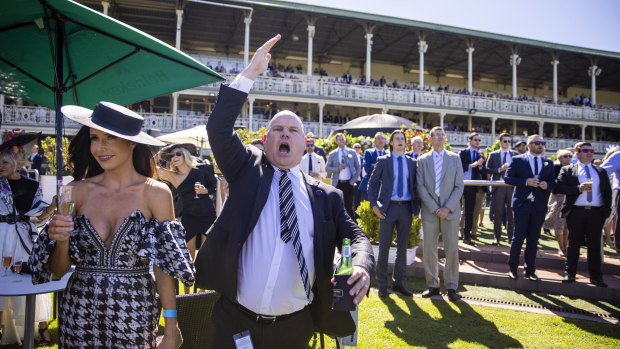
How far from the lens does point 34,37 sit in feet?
A: 10.8

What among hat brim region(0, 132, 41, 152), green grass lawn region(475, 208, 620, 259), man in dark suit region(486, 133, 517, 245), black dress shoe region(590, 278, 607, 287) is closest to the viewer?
hat brim region(0, 132, 41, 152)

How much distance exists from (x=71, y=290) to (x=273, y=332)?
1129 millimetres

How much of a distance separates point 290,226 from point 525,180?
16.6 feet

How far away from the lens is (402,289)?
5414 millimetres

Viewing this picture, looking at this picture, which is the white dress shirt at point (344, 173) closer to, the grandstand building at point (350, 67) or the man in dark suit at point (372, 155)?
the man in dark suit at point (372, 155)

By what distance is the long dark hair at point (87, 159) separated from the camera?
2271mm

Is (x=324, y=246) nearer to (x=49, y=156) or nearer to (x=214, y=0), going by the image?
(x=49, y=156)

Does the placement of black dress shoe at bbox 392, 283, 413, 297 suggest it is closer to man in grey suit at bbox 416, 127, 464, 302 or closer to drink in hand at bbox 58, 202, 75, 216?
man in grey suit at bbox 416, 127, 464, 302

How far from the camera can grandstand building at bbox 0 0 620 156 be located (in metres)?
21.2

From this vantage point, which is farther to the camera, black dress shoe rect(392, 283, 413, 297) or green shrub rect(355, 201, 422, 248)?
green shrub rect(355, 201, 422, 248)

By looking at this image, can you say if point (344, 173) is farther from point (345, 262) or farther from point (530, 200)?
point (345, 262)

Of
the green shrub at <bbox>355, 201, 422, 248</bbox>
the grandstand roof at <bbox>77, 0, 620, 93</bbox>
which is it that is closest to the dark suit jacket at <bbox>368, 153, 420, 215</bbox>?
the green shrub at <bbox>355, 201, 422, 248</bbox>

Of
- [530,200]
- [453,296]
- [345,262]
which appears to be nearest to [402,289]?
[453,296]

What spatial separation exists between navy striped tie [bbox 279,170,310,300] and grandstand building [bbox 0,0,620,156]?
19.2 meters
